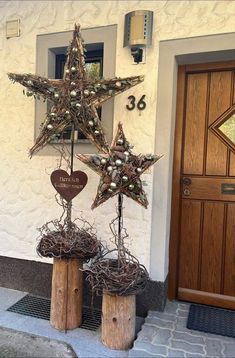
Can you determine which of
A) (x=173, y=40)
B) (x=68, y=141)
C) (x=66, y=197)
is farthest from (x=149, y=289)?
(x=173, y=40)

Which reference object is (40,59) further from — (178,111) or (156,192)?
(156,192)

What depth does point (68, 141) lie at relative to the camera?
309 centimetres

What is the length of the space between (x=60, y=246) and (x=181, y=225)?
121cm

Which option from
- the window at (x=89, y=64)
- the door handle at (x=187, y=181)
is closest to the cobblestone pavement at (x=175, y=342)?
the door handle at (x=187, y=181)

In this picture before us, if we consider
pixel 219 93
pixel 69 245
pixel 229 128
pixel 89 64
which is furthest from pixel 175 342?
pixel 89 64

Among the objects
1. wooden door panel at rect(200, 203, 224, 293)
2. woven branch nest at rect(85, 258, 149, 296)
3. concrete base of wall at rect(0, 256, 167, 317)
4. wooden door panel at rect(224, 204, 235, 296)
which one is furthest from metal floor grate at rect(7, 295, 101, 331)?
wooden door panel at rect(224, 204, 235, 296)

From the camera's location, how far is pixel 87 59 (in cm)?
318

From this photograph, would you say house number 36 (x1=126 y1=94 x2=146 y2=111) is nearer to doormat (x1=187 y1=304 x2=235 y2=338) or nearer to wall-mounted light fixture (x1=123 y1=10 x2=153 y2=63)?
wall-mounted light fixture (x1=123 y1=10 x2=153 y2=63)

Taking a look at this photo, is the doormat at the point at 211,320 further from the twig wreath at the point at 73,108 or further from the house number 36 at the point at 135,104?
the house number 36 at the point at 135,104

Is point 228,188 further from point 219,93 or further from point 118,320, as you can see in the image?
point 118,320

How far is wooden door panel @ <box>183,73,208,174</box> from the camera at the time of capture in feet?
9.44

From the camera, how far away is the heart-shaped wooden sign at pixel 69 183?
262 cm

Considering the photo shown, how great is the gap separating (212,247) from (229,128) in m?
1.14

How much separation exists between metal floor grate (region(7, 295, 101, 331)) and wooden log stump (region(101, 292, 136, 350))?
311mm
